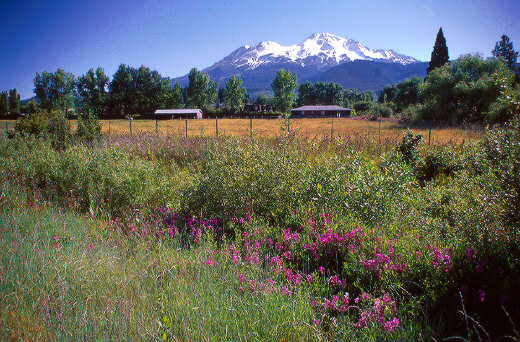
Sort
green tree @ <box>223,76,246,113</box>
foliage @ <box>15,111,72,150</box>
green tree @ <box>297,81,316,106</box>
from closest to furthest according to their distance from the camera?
foliage @ <box>15,111,72,150</box>, green tree @ <box>223,76,246,113</box>, green tree @ <box>297,81,316,106</box>

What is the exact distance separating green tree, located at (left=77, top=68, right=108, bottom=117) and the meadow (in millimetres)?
80132

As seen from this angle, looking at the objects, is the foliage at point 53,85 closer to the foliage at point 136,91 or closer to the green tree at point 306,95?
the foliage at point 136,91

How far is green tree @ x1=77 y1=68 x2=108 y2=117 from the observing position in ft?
245

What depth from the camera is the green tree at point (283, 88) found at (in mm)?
90000

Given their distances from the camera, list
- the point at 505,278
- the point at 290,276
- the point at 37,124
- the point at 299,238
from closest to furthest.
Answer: the point at 505,278 → the point at 290,276 → the point at 299,238 → the point at 37,124

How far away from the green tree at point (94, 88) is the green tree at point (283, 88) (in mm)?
47670

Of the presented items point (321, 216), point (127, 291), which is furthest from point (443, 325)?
point (127, 291)

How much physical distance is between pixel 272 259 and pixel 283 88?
91.1 m

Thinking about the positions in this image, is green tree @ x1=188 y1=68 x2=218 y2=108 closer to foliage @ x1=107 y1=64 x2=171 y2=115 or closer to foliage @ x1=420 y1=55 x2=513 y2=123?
foliage @ x1=107 y1=64 x2=171 y2=115

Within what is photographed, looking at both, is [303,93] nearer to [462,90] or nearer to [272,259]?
[462,90]

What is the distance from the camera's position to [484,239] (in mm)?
3416

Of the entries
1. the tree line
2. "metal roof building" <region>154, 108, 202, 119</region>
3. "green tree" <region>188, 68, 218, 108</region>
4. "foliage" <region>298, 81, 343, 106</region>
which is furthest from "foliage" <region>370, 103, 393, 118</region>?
"foliage" <region>298, 81, 343, 106</region>

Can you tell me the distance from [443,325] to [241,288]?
187cm

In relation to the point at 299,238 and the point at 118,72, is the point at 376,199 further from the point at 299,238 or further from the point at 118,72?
the point at 118,72
